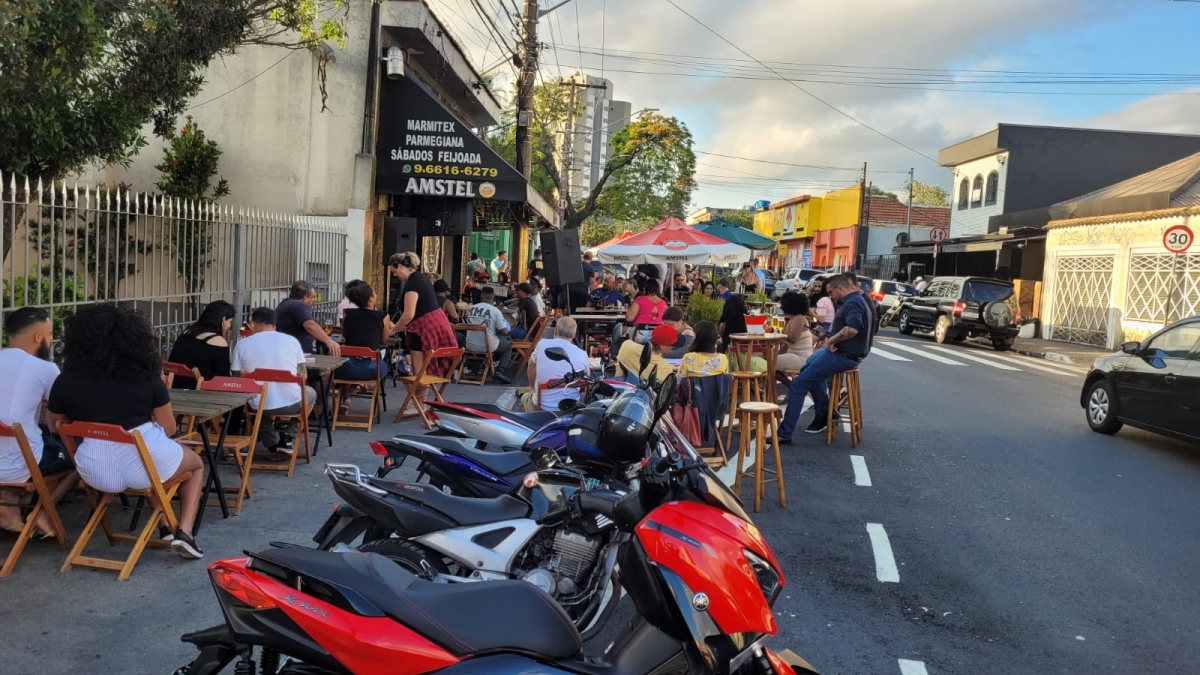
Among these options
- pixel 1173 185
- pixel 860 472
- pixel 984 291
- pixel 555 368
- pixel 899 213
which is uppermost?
pixel 899 213

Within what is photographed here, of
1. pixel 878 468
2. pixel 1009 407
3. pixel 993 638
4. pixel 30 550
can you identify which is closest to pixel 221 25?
pixel 30 550

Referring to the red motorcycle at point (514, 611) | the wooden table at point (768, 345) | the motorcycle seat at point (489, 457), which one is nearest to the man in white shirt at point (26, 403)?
the motorcycle seat at point (489, 457)

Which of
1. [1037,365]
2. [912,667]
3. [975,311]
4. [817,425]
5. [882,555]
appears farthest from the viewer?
[975,311]

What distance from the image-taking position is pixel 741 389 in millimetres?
8719

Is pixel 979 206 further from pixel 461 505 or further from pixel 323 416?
pixel 461 505

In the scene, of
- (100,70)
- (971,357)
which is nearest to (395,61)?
(100,70)

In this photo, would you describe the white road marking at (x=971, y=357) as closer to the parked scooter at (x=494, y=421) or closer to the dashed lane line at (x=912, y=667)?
the parked scooter at (x=494, y=421)

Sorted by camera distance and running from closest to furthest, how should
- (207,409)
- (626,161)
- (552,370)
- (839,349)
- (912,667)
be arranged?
(912,667) → (207,409) → (552,370) → (839,349) → (626,161)

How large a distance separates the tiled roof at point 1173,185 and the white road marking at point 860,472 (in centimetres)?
1661

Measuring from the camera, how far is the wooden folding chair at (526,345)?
13234 millimetres

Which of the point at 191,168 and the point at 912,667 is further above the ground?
the point at 191,168

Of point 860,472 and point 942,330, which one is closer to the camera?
point 860,472

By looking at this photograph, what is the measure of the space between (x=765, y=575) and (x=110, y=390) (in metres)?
3.71

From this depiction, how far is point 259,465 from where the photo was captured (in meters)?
7.13
